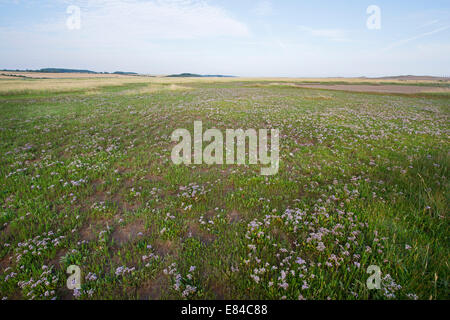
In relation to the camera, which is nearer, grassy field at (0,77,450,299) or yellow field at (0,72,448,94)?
grassy field at (0,77,450,299)

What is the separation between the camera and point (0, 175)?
27.0 ft

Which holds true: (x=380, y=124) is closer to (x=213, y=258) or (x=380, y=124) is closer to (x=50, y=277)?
(x=213, y=258)

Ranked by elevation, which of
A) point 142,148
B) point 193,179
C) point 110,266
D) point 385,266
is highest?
point 142,148

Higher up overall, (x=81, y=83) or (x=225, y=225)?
(x=81, y=83)

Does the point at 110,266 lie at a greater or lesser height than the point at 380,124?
lesser

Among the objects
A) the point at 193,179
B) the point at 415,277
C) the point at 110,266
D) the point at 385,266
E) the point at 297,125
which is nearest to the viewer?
the point at 415,277

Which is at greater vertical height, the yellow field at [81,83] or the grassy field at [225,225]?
the yellow field at [81,83]

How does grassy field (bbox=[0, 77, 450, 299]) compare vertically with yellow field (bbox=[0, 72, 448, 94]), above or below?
below

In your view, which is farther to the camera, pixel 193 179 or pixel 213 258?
pixel 193 179

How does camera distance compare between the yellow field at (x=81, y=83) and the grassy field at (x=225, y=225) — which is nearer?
the grassy field at (x=225, y=225)

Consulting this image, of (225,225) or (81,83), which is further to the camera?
(81,83)

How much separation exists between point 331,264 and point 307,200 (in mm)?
2568
